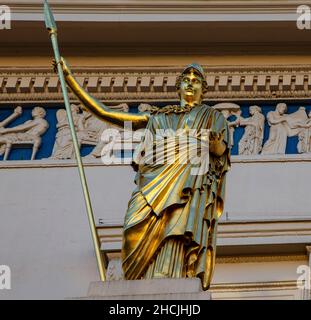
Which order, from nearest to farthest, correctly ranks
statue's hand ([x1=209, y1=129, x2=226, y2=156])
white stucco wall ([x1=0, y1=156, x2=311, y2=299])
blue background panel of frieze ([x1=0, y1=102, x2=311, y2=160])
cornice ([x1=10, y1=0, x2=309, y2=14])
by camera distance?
statue's hand ([x1=209, y1=129, x2=226, y2=156]), white stucco wall ([x1=0, y1=156, x2=311, y2=299]), blue background panel of frieze ([x1=0, y1=102, x2=311, y2=160]), cornice ([x1=10, y1=0, x2=309, y2=14])

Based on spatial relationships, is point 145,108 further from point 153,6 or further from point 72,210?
point 72,210

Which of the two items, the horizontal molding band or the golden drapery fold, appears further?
the horizontal molding band

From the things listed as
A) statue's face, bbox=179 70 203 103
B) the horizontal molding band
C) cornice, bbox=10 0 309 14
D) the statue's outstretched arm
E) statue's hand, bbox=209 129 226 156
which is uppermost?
cornice, bbox=10 0 309 14

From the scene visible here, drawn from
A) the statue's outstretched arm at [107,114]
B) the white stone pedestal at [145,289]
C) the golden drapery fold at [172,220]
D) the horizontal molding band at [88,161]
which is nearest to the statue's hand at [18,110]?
the horizontal molding band at [88,161]

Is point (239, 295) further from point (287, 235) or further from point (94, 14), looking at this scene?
point (94, 14)

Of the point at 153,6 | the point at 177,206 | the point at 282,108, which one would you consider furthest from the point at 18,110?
the point at 177,206

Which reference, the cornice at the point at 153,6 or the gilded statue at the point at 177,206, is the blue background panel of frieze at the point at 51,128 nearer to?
the cornice at the point at 153,6

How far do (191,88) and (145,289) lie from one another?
165 cm

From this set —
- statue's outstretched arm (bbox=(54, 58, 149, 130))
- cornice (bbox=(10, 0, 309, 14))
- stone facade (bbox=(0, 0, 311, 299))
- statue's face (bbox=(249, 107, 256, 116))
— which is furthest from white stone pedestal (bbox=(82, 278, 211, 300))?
cornice (bbox=(10, 0, 309, 14))

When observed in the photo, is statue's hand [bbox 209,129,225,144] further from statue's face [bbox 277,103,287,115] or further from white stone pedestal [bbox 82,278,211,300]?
statue's face [bbox 277,103,287,115]

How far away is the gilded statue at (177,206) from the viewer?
17.6 ft

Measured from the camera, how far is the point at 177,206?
550 centimetres

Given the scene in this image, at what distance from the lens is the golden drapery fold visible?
534 cm

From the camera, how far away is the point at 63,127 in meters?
9.74
